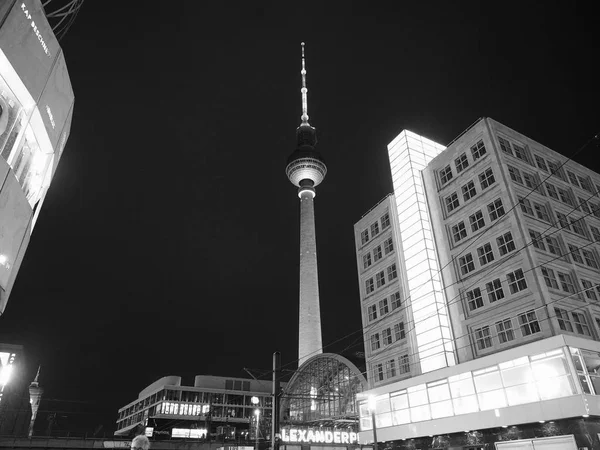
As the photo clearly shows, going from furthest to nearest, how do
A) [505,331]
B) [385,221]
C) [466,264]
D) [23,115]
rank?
[385,221]
[466,264]
[505,331]
[23,115]

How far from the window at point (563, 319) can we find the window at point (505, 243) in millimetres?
5819

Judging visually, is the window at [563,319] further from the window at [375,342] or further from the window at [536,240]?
the window at [375,342]

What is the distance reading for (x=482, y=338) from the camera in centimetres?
3697

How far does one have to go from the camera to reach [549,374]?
97.3ft

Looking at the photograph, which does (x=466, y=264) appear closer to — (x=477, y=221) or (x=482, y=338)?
(x=477, y=221)

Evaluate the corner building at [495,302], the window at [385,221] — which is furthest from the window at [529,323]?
the window at [385,221]

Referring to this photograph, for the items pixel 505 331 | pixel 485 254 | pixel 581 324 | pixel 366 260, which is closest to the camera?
pixel 581 324

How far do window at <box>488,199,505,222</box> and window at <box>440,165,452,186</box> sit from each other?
7.08 m

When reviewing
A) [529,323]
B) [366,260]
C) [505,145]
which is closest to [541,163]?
[505,145]

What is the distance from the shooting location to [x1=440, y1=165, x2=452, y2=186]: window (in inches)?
1796

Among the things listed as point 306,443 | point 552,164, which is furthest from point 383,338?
point 552,164

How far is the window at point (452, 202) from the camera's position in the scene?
43875 mm

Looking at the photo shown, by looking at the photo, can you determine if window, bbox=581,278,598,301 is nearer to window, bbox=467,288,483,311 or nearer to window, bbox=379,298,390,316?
window, bbox=467,288,483,311

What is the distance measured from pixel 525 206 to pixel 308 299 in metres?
61.4
